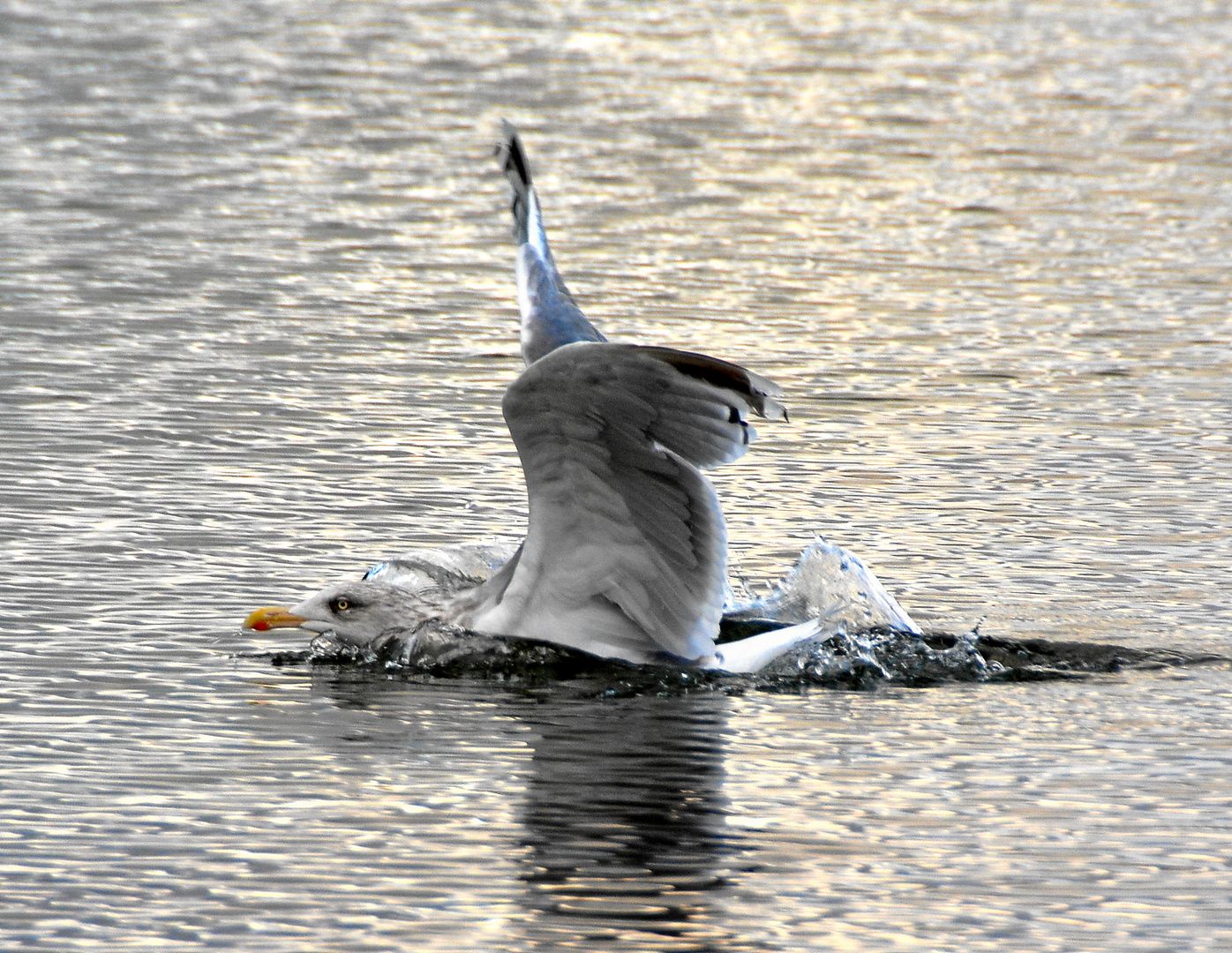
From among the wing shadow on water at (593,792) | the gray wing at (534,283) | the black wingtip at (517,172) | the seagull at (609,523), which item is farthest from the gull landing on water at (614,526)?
the black wingtip at (517,172)

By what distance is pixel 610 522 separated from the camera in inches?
354

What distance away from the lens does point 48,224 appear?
1917cm

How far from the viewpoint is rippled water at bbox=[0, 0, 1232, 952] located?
713cm

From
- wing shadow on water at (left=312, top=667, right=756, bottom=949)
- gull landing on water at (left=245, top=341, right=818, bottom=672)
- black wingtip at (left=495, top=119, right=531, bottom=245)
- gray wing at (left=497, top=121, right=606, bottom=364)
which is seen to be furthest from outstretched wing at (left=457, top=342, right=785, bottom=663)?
black wingtip at (left=495, top=119, right=531, bottom=245)

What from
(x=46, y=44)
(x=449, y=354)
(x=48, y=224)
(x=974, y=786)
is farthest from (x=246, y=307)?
(x=46, y=44)

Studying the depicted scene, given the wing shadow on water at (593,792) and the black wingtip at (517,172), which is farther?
the black wingtip at (517,172)

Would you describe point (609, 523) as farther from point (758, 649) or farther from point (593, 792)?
point (593, 792)

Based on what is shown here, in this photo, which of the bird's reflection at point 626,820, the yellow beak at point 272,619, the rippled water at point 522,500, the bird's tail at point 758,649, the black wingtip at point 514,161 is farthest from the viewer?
the black wingtip at point 514,161

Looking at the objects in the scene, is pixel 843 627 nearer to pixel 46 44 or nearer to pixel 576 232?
pixel 576 232

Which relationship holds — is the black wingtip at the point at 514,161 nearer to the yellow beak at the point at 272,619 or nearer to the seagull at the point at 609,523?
the seagull at the point at 609,523

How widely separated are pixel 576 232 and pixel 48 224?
431cm

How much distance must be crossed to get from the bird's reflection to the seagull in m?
0.39

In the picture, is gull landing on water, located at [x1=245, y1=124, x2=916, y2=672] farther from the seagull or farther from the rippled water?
the rippled water

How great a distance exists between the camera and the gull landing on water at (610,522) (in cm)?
824
